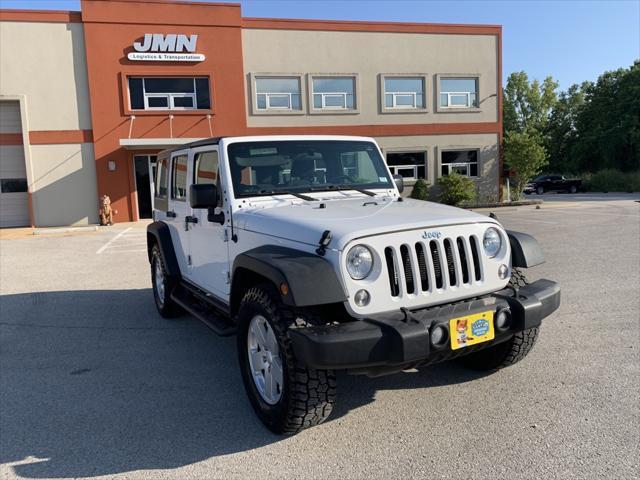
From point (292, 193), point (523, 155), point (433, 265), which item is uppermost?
point (523, 155)

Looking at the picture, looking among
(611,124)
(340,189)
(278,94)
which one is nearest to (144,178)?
(278,94)

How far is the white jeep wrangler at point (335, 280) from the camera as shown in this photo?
296 cm

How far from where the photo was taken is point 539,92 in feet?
212

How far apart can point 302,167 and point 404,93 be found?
20420 millimetres

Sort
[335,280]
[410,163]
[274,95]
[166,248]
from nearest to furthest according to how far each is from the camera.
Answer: [335,280]
[166,248]
[274,95]
[410,163]

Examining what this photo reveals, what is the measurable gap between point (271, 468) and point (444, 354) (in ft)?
3.94

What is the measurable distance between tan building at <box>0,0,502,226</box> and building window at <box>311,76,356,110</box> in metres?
0.05

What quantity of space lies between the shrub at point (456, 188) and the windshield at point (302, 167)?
19.0 metres

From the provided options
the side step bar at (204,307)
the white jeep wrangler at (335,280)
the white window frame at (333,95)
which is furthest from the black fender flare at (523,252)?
the white window frame at (333,95)

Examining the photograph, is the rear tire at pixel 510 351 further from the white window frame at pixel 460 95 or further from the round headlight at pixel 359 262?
the white window frame at pixel 460 95

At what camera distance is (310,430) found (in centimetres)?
342

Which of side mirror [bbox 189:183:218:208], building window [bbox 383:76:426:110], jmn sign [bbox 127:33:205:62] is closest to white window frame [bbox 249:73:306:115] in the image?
jmn sign [bbox 127:33:205:62]

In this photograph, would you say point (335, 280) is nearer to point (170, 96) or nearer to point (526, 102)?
point (170, 96)

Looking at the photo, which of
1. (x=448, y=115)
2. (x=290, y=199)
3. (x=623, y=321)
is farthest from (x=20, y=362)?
(x=448, y=115)
